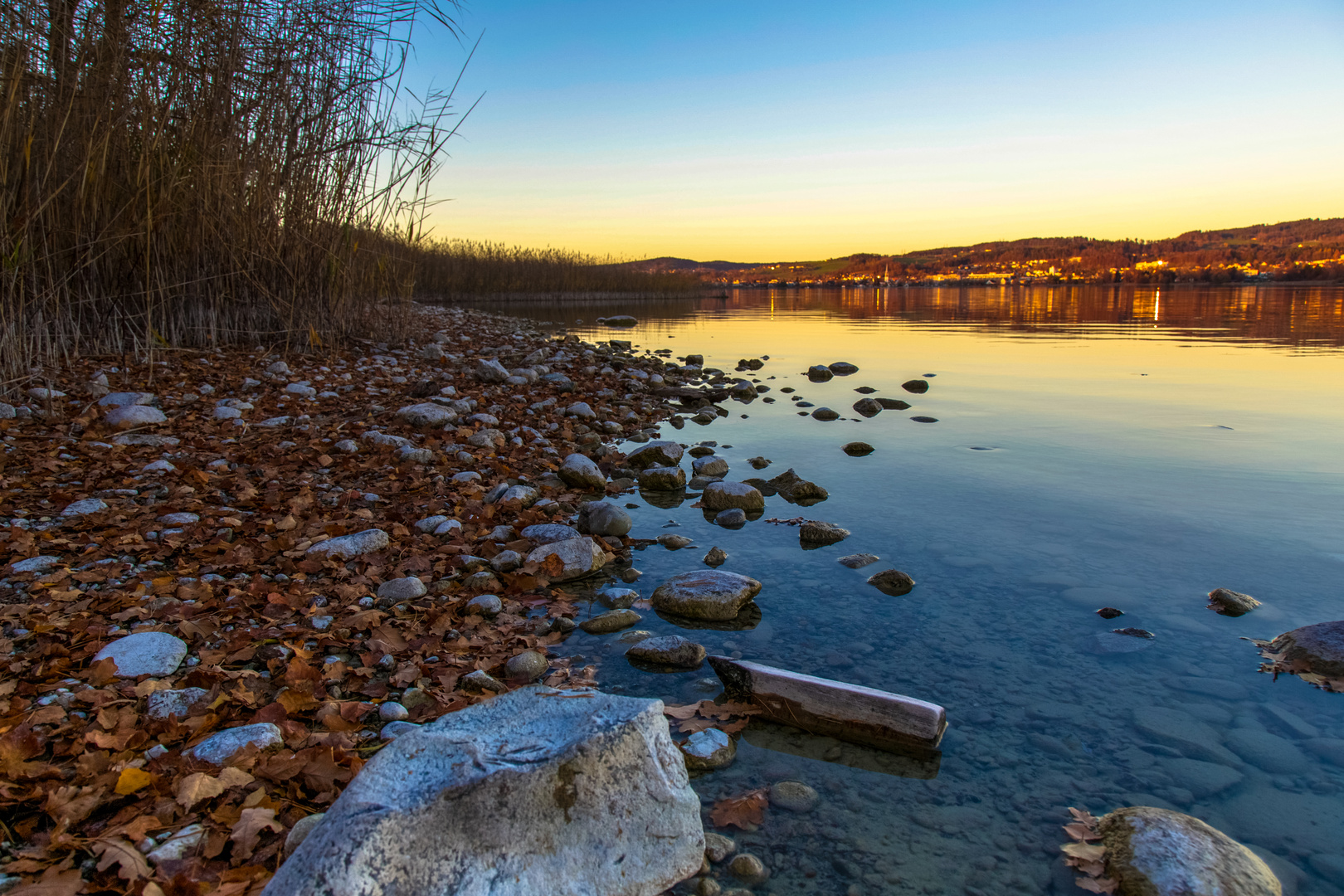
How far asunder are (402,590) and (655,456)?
9.20 feet

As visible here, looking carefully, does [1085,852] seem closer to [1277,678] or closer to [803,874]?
[803,874]

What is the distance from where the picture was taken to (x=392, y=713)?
2.25 metres

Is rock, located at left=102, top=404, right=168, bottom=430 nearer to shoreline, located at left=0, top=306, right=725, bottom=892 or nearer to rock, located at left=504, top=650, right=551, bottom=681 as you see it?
shoreline, located at left=0, top=306, right=725, bottom=892

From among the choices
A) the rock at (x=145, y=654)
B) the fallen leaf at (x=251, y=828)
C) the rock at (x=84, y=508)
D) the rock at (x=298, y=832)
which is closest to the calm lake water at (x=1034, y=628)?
the rock at (x=298, y=832)

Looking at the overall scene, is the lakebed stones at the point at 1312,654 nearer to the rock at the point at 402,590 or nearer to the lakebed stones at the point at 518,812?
the lakebed stones at the point at 518,812

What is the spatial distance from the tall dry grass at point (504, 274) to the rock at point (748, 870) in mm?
24829

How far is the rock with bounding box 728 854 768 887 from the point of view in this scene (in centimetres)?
173

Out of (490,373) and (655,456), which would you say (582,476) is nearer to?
(655,456)

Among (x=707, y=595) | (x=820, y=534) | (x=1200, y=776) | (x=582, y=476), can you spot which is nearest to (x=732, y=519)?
(x=820, y=534)

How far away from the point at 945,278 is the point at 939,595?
312 ft

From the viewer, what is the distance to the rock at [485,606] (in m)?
3.05

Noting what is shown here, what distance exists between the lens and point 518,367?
29.7ft

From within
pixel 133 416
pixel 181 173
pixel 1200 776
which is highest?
pixel 181 173

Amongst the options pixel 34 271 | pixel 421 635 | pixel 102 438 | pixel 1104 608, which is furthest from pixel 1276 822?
pixel 34 271
